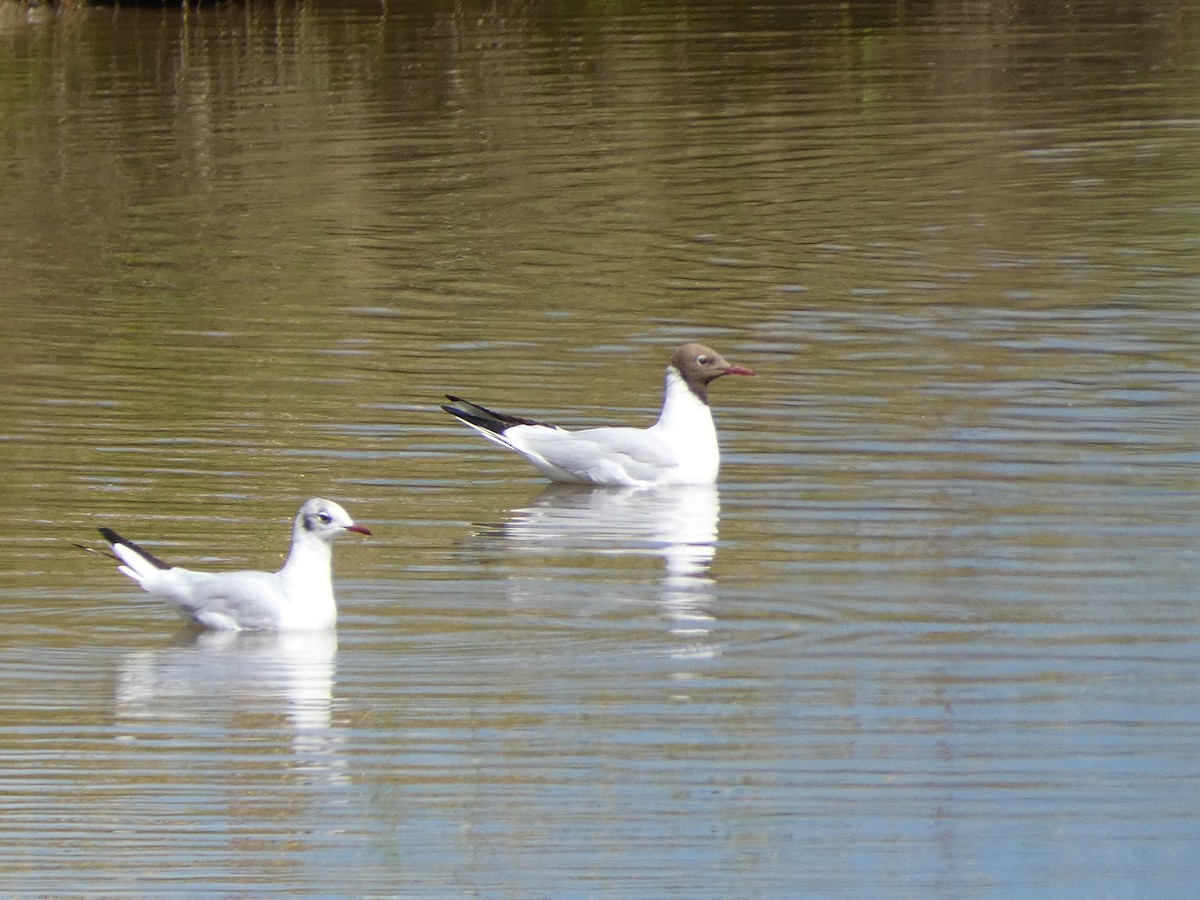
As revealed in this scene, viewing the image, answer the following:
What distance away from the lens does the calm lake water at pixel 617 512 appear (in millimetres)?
6375

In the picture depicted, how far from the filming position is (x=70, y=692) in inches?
299

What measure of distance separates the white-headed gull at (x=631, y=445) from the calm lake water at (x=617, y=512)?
157 mm

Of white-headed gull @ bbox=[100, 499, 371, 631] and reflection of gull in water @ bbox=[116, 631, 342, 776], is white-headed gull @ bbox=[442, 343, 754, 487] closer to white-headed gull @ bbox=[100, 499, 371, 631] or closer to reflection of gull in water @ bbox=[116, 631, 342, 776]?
white-headed gull @ bbox=[100, 499, 371, 631]

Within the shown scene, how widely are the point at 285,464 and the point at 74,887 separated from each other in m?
4.88

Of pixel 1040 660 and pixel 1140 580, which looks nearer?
pixel 1040 660

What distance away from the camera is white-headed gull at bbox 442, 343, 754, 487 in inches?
409

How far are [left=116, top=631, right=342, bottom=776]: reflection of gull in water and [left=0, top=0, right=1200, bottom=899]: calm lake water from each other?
24 millimetres

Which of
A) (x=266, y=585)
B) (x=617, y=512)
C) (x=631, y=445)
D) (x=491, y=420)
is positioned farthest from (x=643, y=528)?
(x=266, y=585)

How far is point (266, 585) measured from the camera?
8.24m

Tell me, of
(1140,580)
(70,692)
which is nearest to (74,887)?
(70,692)

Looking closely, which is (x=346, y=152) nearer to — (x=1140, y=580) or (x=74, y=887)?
(x=1140, y=580)

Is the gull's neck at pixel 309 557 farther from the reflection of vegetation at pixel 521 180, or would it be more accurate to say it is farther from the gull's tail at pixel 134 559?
the reflection of vegetation at pixel 521 180

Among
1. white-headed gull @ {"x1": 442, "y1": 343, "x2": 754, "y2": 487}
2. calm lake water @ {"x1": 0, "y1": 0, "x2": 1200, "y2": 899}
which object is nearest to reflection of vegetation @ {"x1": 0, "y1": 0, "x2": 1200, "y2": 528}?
calm lake water @ {"x1": 0, "y1": 0, "x2": 1200, "y2": 899}

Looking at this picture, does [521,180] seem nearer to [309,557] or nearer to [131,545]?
[131,545]
